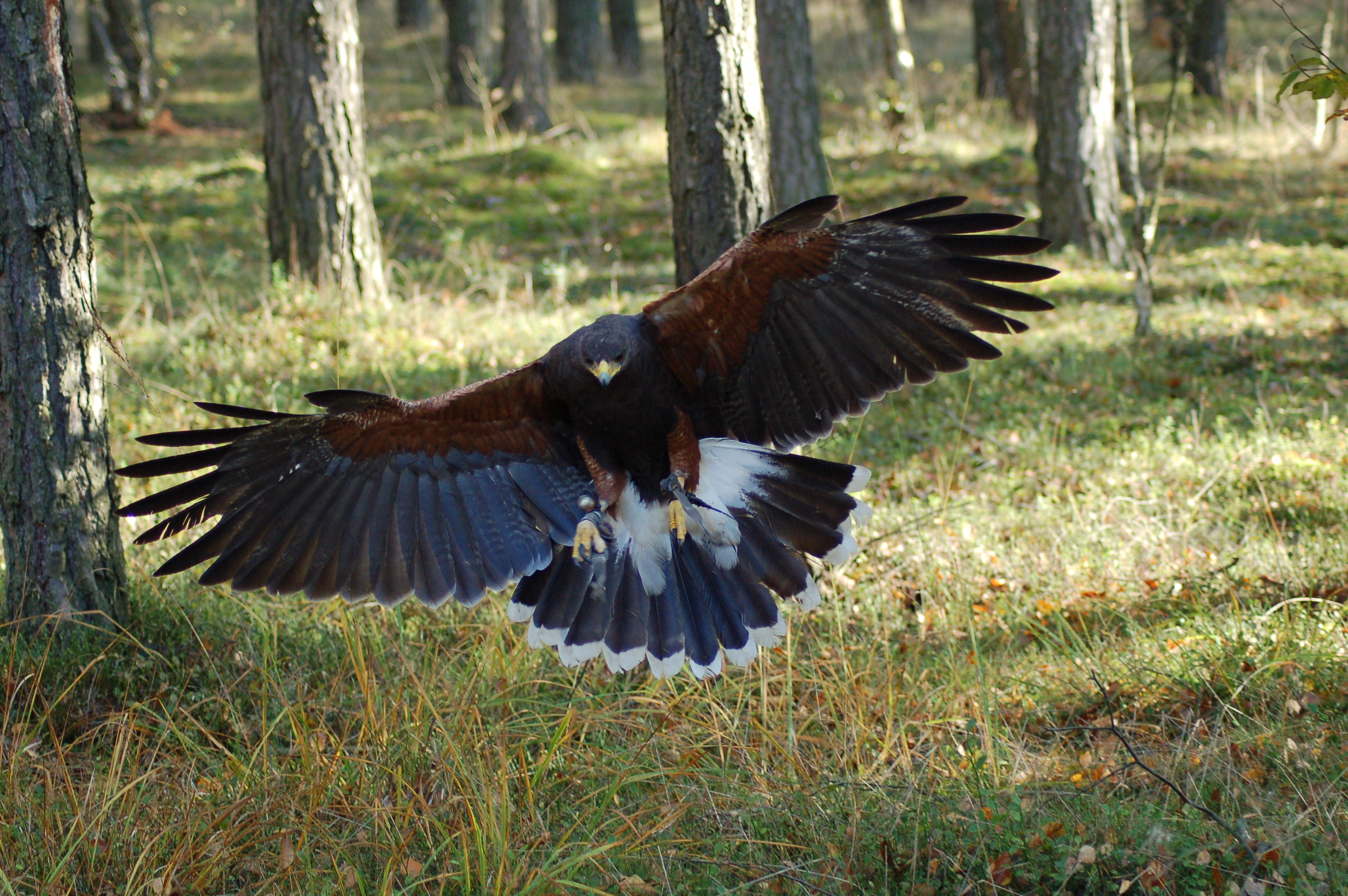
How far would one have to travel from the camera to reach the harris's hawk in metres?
3.66

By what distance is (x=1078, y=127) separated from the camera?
9.28m

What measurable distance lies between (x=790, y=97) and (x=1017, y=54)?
7.18m

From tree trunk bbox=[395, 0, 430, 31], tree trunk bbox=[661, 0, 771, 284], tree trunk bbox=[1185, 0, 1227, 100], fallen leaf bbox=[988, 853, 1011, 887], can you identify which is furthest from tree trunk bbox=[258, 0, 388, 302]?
tree trunk bbox=[395, 0, 430, 31]

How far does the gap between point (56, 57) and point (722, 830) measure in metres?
3.68

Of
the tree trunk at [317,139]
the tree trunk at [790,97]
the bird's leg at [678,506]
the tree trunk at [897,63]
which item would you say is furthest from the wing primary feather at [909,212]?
the tree trunk at [897,63]

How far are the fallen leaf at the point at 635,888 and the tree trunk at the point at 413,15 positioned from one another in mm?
26895

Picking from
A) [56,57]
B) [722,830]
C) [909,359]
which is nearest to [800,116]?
[909,359]

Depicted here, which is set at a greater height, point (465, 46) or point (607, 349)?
point (465, 46)

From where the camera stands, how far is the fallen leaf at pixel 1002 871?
8.82 feet

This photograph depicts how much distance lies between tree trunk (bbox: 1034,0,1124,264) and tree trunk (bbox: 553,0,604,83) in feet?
42.8

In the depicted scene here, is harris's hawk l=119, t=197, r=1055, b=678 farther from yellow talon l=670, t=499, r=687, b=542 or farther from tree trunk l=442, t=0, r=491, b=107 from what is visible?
tree trunk l=442, t=0, r=491, b=107

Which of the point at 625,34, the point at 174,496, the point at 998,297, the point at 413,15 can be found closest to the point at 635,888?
the point at 174,496

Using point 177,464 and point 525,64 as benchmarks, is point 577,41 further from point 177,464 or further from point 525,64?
point 177,464

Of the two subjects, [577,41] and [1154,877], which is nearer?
[1154,877]
